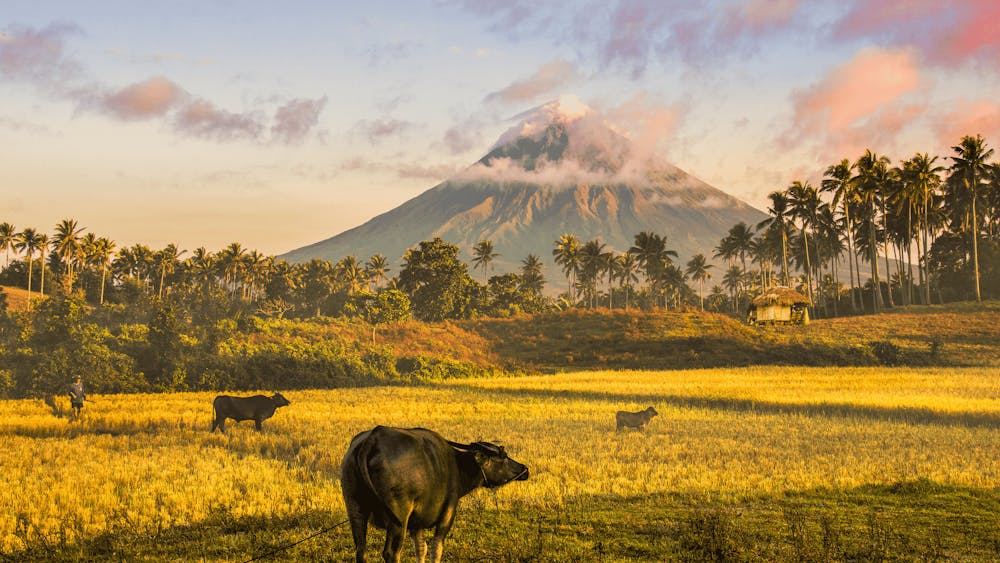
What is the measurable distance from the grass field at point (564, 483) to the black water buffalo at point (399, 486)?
1.90 metres

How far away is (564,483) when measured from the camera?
53.8 ft

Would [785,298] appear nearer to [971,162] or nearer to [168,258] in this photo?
[971,162]

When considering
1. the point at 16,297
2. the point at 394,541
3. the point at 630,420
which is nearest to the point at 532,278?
the point at 16,297

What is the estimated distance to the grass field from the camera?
36.2 feet

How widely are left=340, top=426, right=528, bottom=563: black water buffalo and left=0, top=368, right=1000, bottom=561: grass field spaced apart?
1895 millimetres

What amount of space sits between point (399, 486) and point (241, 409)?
18924 millimetres

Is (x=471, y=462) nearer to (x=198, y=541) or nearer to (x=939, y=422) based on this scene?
(x=198, y=541)

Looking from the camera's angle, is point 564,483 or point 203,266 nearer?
point 564,483

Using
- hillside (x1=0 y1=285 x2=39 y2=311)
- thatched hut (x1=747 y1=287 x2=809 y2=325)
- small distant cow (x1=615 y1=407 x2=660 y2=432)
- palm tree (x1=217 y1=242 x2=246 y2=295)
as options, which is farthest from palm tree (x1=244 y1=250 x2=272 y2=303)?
small distant cow (x1=615 y1=407 x2=660 y2=432)

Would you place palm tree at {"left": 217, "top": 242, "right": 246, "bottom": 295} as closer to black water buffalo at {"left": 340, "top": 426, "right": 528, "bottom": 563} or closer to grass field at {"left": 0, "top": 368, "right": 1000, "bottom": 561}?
grass field at {"left": 0, "top": 368, "right": 1000, "bottom": 561}

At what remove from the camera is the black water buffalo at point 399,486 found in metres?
8.34

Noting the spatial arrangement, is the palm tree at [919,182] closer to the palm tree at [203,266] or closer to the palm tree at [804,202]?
the palm tree at [804,202]

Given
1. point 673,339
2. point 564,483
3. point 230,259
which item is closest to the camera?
point 564,483

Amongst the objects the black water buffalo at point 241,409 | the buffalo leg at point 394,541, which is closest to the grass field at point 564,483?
the black water buffalo at point 241,409
